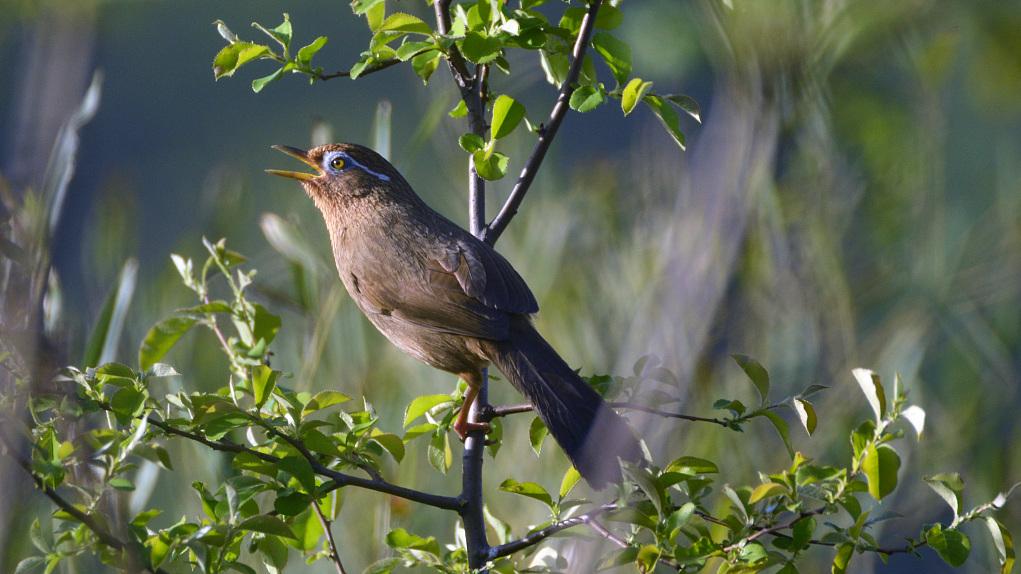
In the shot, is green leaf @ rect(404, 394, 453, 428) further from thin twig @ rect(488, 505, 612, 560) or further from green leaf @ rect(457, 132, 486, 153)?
green leaf @ rect(457, 132, 486, 153)

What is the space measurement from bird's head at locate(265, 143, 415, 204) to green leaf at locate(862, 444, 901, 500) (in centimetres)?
196

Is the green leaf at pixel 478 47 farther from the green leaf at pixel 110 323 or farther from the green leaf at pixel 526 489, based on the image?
the green leaf at pixel 110 323

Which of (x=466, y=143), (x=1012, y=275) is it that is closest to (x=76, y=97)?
(x=466, y=143)

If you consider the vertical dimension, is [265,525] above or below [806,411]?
below

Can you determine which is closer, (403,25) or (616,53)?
(403,25)

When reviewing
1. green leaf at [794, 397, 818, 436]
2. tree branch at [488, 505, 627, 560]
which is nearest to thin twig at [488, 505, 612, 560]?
tree branch at [488, 505, 627, 560]

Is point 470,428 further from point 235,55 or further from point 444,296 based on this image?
point 235,55

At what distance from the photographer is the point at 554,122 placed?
209 centimetres

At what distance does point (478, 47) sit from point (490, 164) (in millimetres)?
Answer: 232

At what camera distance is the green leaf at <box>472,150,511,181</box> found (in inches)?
79.0

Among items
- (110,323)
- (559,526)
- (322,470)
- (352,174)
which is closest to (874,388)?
(559,526)

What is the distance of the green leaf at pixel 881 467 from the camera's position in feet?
5.59

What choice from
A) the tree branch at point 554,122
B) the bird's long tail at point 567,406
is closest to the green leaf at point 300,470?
the bird's long tail at point 567,406

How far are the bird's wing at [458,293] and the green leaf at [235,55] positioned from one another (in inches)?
30.6
